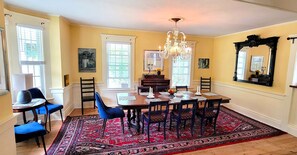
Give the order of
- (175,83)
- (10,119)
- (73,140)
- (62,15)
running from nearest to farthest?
(10,119) < (73,140) < (62,15) < (175,83)

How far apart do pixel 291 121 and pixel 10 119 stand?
4.98 meters

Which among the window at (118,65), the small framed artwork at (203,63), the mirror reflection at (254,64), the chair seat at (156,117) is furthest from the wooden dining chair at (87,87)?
the mirror reflection at (254,64)

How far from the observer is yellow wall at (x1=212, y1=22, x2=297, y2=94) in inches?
134

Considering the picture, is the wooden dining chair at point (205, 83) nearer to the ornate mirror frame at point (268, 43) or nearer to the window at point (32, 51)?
the ornate mirror frame at point (268, 43)

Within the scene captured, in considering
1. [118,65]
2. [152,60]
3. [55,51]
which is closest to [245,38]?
[152,60]

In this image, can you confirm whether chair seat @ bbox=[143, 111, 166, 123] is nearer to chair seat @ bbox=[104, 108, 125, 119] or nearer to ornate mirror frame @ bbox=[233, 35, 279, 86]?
chair seat @ bbox=[104, 108, 125, 119]

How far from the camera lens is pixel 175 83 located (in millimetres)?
5574

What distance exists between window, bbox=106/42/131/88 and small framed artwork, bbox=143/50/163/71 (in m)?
0.57

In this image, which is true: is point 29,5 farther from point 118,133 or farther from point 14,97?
point 118,133

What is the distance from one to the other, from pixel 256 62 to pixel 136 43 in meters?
3.50

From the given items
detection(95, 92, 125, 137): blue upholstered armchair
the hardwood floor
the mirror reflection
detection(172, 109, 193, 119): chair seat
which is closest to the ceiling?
the mirror reflection

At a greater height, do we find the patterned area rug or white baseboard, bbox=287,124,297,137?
white baseboard, bbox=287,124,297,137

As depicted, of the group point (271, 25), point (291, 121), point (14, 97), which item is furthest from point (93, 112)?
point (271, 25)

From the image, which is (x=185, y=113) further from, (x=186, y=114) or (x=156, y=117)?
(x=156, y=117)
